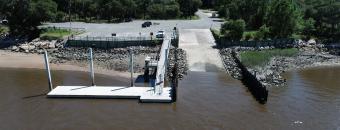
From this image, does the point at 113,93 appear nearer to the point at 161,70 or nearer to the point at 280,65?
the point at 161,70

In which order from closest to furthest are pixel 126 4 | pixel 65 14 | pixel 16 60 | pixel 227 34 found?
pixel 16 60 < pixel 227 34 < pixel 126 4 < pixel 65 14

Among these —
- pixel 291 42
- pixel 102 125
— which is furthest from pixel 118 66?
pixel 291 42

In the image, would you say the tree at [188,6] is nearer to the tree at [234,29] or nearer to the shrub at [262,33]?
the shrub at [262,33]

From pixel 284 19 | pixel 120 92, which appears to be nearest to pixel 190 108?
pixel 120 92

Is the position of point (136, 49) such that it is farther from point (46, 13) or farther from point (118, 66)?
point (46, 13)

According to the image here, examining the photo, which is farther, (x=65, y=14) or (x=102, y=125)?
(x=65, y=14)

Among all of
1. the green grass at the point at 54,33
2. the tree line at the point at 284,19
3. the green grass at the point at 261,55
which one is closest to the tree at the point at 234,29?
the tree line at the point at 284,19

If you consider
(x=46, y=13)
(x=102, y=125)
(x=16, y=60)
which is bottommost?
(x=102, y=125)

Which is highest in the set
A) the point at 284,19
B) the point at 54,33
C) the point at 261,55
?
the point at 284,19
